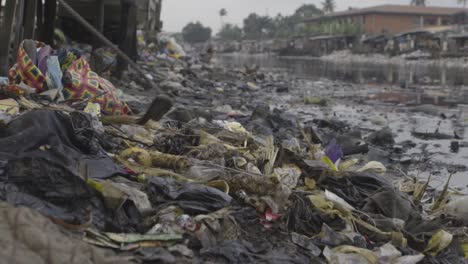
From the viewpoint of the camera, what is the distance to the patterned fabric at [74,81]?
203 inches

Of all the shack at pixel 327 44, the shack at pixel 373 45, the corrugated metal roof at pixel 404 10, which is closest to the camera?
the shack at pixel 373 45

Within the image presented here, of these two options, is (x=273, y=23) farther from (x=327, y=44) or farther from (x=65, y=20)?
(x=65, y=20)

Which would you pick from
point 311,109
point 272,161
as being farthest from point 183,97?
point 272,161

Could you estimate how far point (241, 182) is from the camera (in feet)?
11.7

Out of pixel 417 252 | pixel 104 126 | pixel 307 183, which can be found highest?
pixel 104 126

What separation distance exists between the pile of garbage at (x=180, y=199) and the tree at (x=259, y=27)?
320ft

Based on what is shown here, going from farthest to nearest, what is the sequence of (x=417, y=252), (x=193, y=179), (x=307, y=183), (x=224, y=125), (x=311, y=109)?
1. (x=311, y=109)
2. (x=224, y=125)
3. (x=307, y=183)
4. (x=193, y=179)
5. (x=417, y=252)

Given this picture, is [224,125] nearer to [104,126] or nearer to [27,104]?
[104,126]

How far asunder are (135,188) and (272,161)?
1238 mm

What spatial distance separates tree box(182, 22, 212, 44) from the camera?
11094cm

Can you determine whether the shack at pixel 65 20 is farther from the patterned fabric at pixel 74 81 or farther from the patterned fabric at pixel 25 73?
the patterned fabric at pixel 25 73

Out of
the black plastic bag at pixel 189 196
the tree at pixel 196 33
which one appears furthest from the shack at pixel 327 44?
the black plastic bag at pixel 189 196

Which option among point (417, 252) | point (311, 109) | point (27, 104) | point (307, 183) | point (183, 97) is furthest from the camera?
point (311, 109)

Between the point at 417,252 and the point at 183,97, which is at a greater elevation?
the point at 183,97
